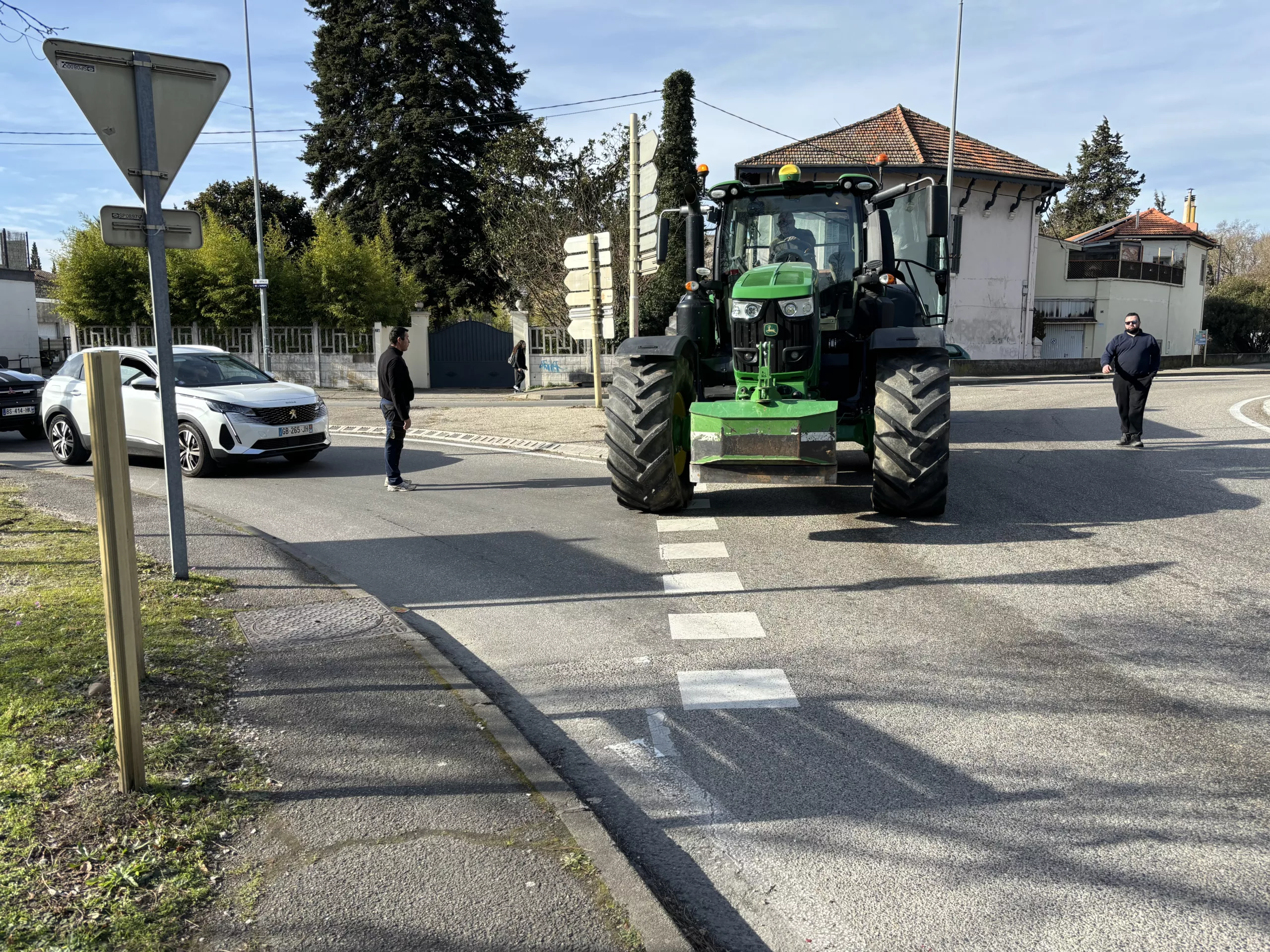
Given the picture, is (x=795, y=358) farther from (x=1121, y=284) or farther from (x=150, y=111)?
(x=1121, y=284)

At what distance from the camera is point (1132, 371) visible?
12547 millimetres

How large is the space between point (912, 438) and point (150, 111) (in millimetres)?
5768

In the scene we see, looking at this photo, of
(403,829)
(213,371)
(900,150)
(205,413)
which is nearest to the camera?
(403,829)

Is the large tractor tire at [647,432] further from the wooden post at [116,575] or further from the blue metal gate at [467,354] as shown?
the blue metal gate at [467,354]

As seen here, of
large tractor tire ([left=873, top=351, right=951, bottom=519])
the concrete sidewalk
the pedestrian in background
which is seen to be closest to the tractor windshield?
large tractor tire ([left=873, top=351, right=951, bottom=519])

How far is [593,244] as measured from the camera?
16.1 metres

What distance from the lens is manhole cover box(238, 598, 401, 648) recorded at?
17.7 ft

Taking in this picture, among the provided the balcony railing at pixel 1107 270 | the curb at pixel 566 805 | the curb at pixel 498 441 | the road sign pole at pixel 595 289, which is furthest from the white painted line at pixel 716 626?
the balcony railing at pixel 1107 270

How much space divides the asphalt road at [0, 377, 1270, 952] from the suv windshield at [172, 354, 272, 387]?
344 centimetres

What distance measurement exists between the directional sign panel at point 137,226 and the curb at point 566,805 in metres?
2.58

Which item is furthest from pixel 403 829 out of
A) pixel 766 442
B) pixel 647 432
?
pixel 647 432

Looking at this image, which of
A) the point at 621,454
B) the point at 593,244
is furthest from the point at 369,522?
the point at 593,244

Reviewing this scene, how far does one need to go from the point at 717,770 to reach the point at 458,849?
1.16 meters

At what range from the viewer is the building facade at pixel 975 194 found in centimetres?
3594
